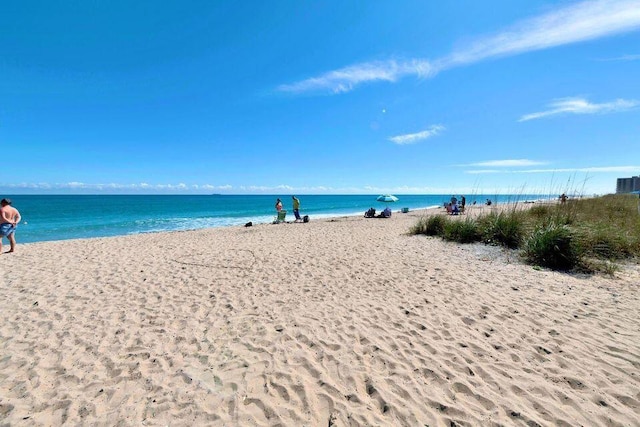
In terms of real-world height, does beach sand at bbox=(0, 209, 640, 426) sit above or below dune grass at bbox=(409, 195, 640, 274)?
below

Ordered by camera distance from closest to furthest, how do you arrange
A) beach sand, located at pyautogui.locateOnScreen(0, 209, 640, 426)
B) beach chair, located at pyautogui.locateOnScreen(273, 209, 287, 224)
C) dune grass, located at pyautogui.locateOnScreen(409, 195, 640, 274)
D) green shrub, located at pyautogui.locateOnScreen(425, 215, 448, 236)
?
1. beach sand, located at pyautogui.locateOnScreen(0, 209, 640, 426)
2. dune grass, located at pyautogui.locateOnScreen(409, 195, 640, 274)
3. green shrub, located at pyautogui.locateOnScreen(425, 215, 448, 236)
4. beach chair, located at pyautogui.locateOnScreen(273, 209, 287, 224)

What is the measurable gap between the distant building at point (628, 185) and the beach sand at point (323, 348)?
55.4 metres

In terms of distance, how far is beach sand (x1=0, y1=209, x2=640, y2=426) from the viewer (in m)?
2.44

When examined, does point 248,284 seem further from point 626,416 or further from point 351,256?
point 626,416

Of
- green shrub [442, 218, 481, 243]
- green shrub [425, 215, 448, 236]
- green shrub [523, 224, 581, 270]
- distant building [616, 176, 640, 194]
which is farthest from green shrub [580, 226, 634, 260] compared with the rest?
distant building [616, 176, 640, 194]

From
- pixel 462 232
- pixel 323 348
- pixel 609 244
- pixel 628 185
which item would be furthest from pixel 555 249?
pixel 628 185

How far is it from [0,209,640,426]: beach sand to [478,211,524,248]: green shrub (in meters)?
2.45

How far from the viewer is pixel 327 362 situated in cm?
306

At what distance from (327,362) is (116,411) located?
6.62 feet

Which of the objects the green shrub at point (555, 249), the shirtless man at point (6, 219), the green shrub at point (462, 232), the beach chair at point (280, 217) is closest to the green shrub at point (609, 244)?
the green shrub at point (555, 249)

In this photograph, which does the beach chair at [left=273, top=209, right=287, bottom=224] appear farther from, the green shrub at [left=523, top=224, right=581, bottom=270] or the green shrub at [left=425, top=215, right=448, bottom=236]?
the green shrub at [left=523, top=224, right=581, bottom=270]

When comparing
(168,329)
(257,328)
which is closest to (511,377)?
(257,328)

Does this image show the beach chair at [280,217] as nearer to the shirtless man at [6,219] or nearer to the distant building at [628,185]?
the shirtless man at [6,219]

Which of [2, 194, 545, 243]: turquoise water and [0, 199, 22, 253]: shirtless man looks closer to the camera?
[0, 199, 22, 253]: shirtless man
